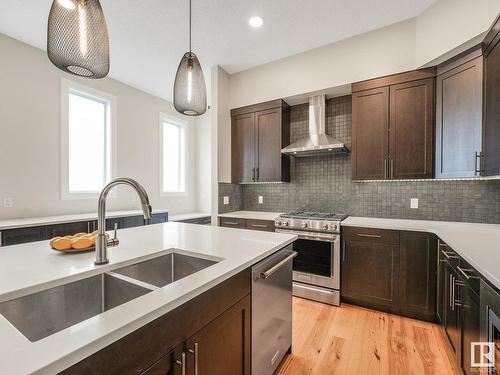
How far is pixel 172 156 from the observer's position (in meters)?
5.02

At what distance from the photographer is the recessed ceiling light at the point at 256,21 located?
2496 millimetres

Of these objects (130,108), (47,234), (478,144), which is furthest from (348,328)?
(130,108)

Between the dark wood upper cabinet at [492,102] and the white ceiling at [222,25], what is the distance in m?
0.77

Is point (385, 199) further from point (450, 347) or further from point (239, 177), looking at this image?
point (239, 177)

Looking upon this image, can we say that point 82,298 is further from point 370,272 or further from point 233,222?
point 370,272

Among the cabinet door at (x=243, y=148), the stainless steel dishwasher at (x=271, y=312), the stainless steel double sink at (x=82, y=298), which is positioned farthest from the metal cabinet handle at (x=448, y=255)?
the cabinet door at (x=243, y=148)

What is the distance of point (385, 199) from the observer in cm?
295

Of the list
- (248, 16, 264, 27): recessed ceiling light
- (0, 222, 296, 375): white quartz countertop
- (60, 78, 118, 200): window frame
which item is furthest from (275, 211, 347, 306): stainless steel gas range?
(60, 78, 118, 200): window frame

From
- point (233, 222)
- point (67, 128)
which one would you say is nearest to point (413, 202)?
point (233, 222)

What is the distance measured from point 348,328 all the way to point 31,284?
7.81 feet

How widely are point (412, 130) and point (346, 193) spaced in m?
1.05

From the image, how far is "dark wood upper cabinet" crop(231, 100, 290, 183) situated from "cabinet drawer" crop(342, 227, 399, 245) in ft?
3.73

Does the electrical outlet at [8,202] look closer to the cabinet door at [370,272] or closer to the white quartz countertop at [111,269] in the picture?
the white quartz countertop at [111,269]

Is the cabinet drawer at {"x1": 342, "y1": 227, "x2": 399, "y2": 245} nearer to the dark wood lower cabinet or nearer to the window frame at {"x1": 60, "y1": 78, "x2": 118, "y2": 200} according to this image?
the dark wood lower cabinet
